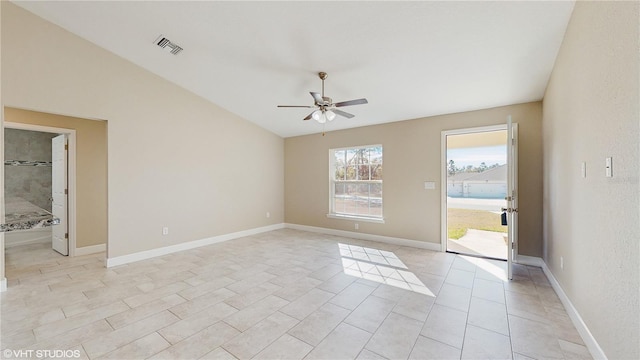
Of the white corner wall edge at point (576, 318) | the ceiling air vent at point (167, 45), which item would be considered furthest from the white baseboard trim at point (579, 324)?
the ceiling air vent at point (167, 45)

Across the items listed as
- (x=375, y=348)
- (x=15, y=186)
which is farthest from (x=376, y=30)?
(x=15, y=186)

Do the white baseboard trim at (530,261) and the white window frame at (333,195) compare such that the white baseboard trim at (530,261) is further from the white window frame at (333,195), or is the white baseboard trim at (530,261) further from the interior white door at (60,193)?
the interior white door at (60,193)

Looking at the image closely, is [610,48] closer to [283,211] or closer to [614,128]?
[614,128]

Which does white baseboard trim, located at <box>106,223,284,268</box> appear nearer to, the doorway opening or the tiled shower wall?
the tiled shower wall

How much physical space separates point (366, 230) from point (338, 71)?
3.37 meters

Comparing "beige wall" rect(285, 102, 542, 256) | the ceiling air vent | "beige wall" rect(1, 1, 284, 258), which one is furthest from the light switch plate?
"beige wall" rect(1, 1, 284, 258)

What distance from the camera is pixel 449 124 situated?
4.54 m

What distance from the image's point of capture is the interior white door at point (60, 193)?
443cm

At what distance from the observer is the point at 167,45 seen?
137 inches

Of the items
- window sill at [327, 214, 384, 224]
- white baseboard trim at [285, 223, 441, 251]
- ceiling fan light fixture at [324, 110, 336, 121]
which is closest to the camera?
ceiling fan light fixture at [324, 110, 336, 121]

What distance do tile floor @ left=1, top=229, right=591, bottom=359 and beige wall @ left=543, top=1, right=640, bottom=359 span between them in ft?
1.70

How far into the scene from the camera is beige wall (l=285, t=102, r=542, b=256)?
391 cm

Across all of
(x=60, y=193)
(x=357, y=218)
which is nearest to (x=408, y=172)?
(x=357, y=218)

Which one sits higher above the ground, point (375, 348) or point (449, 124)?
point (449, 124)
